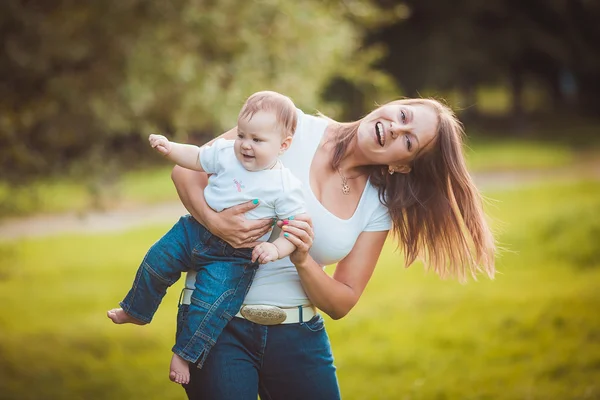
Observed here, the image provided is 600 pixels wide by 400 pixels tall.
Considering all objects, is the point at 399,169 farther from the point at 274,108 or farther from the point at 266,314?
the point at 266,314

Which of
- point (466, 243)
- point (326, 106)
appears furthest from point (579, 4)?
point (466, 243)

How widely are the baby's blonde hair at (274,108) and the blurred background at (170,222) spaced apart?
3.45 ft

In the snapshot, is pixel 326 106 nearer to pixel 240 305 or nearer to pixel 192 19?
pixel 192 19

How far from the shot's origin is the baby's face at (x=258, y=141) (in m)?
2.49

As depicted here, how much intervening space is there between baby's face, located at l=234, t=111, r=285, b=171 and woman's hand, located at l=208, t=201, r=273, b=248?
140 millimetres

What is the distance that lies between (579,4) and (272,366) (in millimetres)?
21896

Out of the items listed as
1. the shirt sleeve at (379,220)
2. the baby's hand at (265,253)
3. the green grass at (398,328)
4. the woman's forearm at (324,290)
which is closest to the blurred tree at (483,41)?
the green grass at (398,328)

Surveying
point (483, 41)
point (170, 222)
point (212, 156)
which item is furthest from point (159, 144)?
point (483, 41)


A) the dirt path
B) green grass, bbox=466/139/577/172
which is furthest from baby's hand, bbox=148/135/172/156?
green grass, bbox=466/139/577/172

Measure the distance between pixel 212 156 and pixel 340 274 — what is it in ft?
2.02

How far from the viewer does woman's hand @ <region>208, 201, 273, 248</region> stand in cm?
255

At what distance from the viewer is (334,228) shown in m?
2.70

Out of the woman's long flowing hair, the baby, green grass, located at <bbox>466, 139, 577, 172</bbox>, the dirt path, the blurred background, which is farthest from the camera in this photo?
green grass, located at <bbox>466, 139, 577, 172</bbox>

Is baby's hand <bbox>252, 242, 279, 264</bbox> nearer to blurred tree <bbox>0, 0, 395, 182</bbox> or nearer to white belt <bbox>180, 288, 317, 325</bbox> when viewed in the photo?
white belt <bbox>180, 288, 317, 325</bbox>
